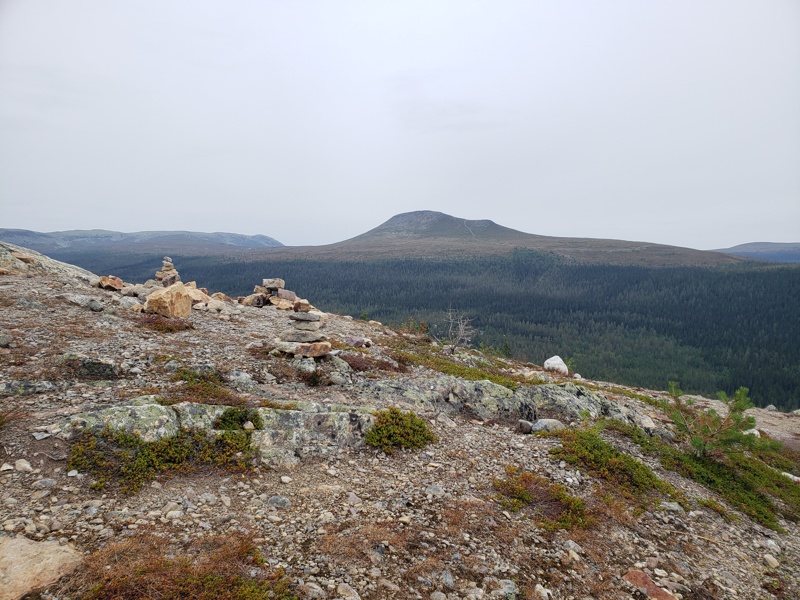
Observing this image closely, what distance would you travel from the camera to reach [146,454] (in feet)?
24.5

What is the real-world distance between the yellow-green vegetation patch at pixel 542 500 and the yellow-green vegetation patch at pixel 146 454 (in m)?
6.00

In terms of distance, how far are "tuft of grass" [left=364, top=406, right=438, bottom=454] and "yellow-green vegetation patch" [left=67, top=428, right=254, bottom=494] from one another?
3.21 meters

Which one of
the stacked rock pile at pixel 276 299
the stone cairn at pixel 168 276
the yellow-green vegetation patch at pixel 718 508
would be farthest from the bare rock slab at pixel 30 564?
the stone cairn at pixel 168 276

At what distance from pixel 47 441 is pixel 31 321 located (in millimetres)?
8881

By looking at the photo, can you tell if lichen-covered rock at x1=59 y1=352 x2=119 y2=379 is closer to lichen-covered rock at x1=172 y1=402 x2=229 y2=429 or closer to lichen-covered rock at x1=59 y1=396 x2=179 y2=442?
lichen-covered rock at x1=59 y1=396 x2=179 y2=442

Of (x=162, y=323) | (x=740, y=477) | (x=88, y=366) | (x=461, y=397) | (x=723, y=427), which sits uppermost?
(x=162, y=323)

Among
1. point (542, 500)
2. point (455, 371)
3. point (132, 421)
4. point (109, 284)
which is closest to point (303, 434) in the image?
point (132, 421)

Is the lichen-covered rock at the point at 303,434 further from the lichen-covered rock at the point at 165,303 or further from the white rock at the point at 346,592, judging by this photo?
the lichen-covered rock at the point at 165,303

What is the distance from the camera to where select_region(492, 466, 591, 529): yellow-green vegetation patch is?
7.62 meters

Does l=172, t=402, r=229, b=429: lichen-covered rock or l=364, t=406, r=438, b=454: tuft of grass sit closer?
l=172, t=402, r=229, b=429: lichen-covered rock

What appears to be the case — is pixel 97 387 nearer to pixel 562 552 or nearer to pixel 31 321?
pixel 31 321

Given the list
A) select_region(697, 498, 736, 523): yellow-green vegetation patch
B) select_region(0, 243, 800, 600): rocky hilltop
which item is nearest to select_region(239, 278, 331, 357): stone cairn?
select_region(0, 243, 800, 600): rocky hilltop

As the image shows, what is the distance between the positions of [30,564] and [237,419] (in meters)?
4.44

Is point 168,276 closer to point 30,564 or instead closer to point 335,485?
point 335,485
